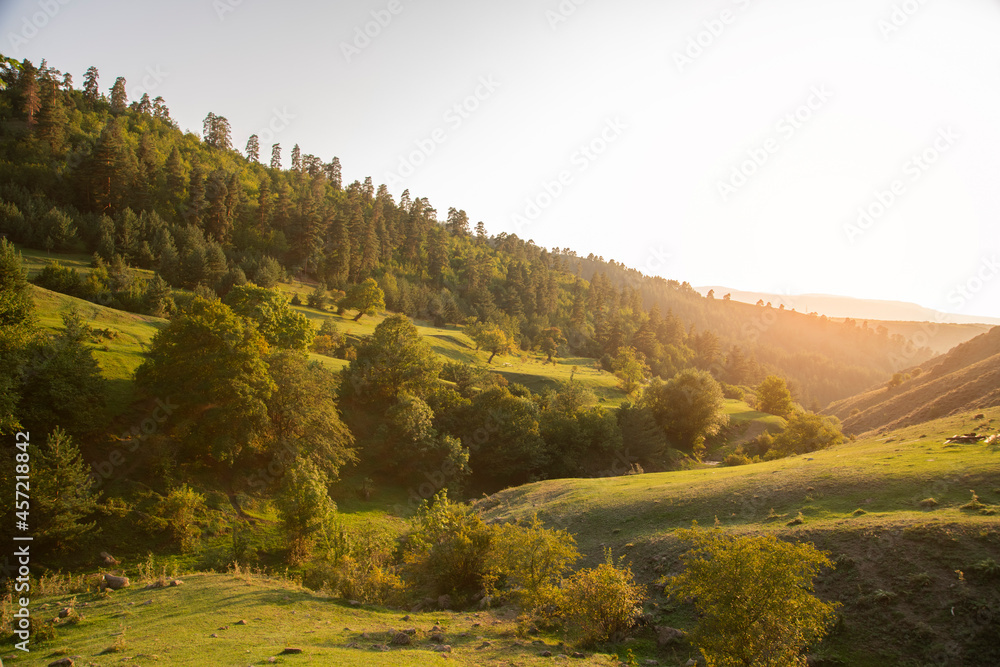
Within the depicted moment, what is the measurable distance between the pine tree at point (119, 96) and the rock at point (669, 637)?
6362 inches

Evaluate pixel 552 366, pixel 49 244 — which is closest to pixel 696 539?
pixel 552 366

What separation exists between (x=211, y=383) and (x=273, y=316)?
14.1m

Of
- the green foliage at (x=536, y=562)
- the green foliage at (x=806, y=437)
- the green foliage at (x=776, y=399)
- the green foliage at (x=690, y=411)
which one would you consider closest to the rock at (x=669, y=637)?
the green foliage at (x=536, y=562)

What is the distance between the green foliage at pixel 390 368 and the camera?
147 ft

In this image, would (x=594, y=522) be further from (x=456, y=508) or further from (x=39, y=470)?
(x=39, y=470)

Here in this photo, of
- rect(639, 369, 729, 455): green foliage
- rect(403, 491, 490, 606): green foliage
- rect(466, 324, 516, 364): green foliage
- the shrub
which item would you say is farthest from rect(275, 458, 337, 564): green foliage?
rect(466, 324, 516, 364): green foliage

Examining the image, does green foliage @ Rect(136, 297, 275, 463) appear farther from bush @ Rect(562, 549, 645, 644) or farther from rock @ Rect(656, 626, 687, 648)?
rock @ Rect(656, 626, 687, 648)

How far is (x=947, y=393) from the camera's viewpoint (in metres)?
44.0

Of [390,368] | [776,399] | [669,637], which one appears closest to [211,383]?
[390,368]

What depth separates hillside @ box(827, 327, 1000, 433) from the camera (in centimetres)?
3875

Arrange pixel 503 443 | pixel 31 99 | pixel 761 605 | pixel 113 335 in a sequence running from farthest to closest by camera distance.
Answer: pixel 31 99
pixel 503 443
pixel 113 335
pixel 761 605

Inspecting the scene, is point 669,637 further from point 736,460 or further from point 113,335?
point 113,335

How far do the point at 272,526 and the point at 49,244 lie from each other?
196ft

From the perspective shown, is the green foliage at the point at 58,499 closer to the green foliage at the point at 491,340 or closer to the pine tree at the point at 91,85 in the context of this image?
the green foliage at the point at 491,340
